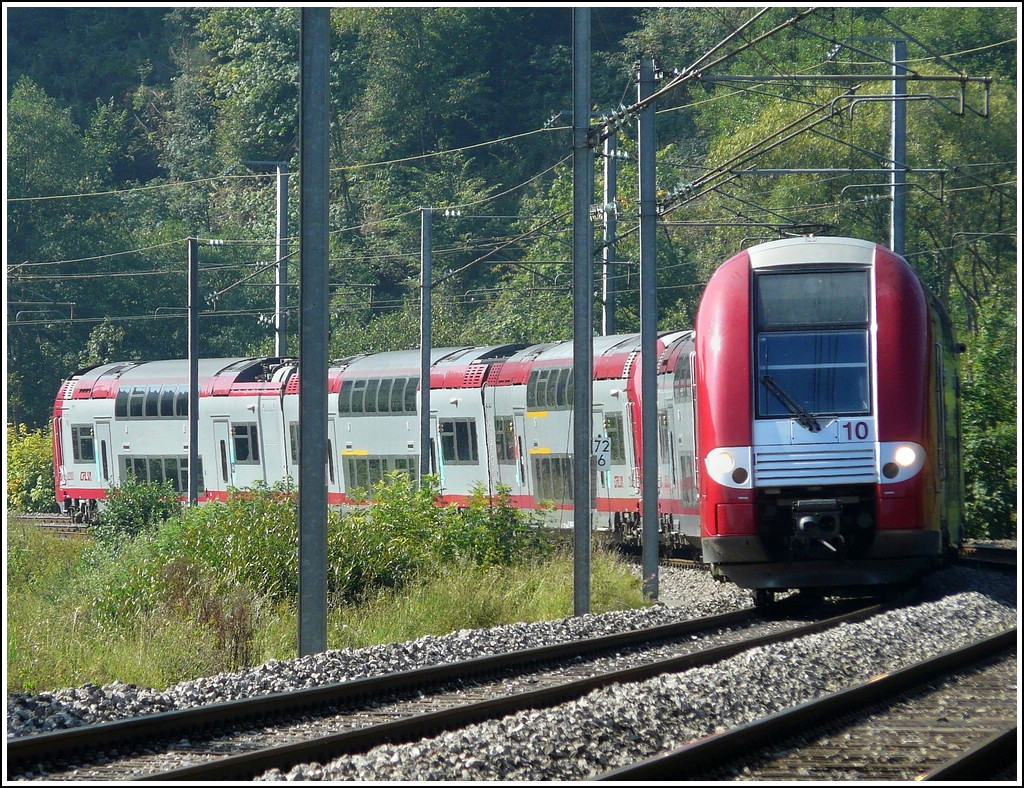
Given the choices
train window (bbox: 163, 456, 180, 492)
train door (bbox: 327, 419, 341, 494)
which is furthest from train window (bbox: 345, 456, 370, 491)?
train window (bbox: 163, 456, 180, 492)

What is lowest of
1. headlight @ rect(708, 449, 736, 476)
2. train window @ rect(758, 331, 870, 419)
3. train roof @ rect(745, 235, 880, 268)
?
headlight @ rect(708, 449, 736, 476)

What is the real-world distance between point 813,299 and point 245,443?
1994cm

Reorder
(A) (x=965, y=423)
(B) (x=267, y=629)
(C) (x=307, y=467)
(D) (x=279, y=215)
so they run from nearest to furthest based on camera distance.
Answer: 1. (C) (x=307, y=467)
2. (B) (x=267, y=629)
3. (A) (x=965, y=423)
4. (D) (x=279, y=215)

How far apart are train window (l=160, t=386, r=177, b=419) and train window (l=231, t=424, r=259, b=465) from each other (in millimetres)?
2263

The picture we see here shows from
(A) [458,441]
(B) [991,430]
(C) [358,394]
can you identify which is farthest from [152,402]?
(B) [991,430]

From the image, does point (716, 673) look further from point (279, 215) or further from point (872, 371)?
point (279, 215)

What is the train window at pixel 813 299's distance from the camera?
44.0ft

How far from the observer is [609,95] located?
174 feet

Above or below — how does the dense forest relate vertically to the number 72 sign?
above

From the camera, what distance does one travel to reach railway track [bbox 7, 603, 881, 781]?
7.58 meters

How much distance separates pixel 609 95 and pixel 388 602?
40.4m

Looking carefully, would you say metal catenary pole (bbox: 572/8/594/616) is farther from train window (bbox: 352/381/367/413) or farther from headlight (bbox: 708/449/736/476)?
train window (bbox: 352/381/367/413)

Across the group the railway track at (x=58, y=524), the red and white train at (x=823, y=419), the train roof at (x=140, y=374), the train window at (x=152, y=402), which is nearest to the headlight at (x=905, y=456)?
the red and white train at (x=823, y=419)

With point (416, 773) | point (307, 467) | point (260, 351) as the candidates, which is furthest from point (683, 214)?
point (416, 773)
